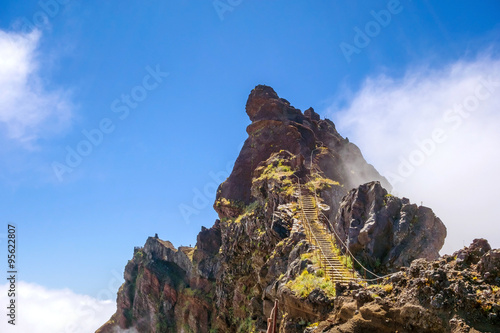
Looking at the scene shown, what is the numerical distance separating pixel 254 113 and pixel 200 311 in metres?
28.1

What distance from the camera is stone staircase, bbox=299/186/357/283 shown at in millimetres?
19812

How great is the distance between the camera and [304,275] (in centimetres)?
2075

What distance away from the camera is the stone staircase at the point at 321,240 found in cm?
1981

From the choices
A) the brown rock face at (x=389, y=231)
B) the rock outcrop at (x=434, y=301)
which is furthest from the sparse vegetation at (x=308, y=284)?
the rock outcrop at (x=434, y=301)

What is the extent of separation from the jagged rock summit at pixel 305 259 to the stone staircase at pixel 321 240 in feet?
0.33

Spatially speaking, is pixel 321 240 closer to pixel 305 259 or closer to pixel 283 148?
pixel 305 259

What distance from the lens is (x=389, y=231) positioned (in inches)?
866

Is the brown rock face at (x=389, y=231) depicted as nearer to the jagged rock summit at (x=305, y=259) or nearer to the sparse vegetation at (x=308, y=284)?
the jagged rock summit at (x=305, y=259)

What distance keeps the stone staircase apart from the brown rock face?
1204 mm

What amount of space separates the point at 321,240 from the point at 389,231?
489 cm

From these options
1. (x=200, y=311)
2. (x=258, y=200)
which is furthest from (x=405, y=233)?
(x=200, y=311)

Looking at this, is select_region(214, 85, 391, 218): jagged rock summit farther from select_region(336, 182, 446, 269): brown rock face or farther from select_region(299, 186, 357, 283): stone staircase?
select_region(336, 182, 446, 269): brown rock face

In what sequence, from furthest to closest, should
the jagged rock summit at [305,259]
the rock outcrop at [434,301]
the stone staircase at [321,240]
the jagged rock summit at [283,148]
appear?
the jagged rock summit at [283,148] < the stone staircase at [321,240] < the jagged rock summit at [305,259] < the rock outcrop at [434,301]

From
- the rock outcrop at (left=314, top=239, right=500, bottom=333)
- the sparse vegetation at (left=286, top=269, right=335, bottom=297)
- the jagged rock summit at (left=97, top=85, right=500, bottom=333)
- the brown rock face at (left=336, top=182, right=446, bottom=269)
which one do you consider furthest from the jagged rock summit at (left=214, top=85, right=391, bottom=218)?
the rock outcrop at (left=314, top=239, right=500, bottom=333)
